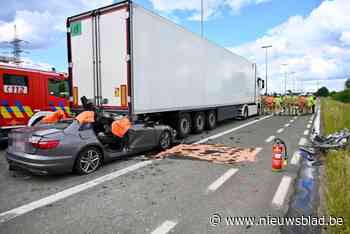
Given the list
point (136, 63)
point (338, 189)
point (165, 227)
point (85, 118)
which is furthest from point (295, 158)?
point (85, 118)

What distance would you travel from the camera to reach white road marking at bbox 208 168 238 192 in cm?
454

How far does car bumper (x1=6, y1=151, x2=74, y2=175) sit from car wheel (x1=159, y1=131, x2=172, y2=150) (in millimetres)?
3070

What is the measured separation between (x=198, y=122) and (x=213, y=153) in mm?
4042

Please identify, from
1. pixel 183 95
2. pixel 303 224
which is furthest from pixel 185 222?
pixel 183 95

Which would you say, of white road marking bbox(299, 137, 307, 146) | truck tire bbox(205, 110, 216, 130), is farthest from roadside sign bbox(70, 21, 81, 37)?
white road marking bbox(299, 137, 307, 146)

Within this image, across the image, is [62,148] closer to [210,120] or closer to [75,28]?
[75,28]

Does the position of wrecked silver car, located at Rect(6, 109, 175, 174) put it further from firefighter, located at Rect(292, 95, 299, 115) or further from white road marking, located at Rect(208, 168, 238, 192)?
firefighter, located at Rect(292, 95, 299, 115)

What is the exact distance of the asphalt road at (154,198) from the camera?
3225 mm

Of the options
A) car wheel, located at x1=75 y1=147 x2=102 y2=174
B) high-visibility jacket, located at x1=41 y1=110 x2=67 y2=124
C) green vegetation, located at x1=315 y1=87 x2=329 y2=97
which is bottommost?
car wheel, located at x1=75 y1=147 x2=102 y2=174

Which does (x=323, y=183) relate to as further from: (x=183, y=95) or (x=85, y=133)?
(x=183, y=95)

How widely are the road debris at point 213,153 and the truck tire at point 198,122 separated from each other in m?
2.64

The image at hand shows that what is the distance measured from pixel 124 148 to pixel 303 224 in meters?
4.40

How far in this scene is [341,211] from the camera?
333 cm

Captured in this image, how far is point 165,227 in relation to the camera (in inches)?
125
